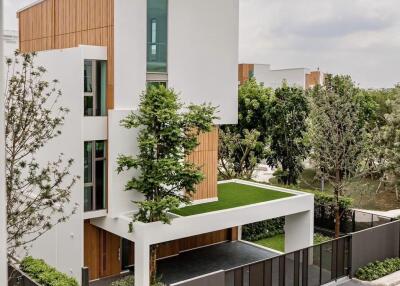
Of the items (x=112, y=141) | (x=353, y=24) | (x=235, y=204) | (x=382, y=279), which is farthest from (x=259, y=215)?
(x=353, y=24)

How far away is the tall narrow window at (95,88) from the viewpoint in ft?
40.4

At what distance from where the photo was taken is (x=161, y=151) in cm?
1203

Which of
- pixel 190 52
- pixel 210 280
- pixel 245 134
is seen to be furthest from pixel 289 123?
pixel 210 280

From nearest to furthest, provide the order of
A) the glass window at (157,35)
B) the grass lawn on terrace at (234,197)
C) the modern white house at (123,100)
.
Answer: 1. the modern white house at (123,100)
2. the glass window at (157,35)
3. the grass lawn on terrace at (234,197)

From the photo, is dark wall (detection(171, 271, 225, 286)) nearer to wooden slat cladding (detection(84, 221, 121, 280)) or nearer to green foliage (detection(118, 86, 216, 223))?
green foliage (detection(118, 86, 216, 223))

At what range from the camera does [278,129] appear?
67.8 feet

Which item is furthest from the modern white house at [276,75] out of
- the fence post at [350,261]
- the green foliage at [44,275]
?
the green foliage at [44,275]

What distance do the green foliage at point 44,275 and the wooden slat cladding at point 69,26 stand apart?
407 centimetres

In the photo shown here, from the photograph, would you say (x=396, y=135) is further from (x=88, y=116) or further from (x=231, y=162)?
(x=88, y=116)

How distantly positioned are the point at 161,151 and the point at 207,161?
301 cm

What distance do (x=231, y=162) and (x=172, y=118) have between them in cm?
999

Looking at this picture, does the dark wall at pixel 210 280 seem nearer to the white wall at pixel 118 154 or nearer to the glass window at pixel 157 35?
the white wall at pixel 118 154

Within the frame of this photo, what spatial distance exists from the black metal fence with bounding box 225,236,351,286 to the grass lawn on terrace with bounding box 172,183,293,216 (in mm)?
2327

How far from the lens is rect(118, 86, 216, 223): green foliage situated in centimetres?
1153
